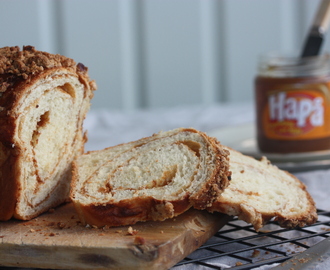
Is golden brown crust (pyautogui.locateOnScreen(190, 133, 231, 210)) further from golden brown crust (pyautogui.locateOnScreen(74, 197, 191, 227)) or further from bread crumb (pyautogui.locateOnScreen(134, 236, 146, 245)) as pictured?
bread crumb (pyautogui.locateOnScreen(134, 236, 146, 245))

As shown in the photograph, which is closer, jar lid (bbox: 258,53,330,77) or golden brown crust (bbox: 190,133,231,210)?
golden brown crust (bbox: 190,133,231,210)

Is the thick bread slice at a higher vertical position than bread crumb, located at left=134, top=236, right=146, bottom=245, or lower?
higher

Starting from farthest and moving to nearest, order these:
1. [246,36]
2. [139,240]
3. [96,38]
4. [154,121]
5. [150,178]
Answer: [246,36] → [96,38] → [154,121] → [150,178] → [139,240]

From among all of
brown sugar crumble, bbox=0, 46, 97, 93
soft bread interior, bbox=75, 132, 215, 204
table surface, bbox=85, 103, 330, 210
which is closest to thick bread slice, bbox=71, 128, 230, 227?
soft bread interior, bbox=75, 132, 215, 204

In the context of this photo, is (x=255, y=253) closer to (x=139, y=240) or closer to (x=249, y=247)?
(x=249, y=247)

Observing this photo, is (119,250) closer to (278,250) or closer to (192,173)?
(192,173)

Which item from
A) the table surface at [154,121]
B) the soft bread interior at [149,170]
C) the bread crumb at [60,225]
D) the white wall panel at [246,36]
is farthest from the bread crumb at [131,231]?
the white wall panel at [246,36]

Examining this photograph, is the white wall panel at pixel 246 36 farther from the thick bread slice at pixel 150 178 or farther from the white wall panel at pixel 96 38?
the thick bread slice at pixel 150 178

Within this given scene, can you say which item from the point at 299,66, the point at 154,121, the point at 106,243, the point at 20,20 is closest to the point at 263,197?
the point at 106,243
